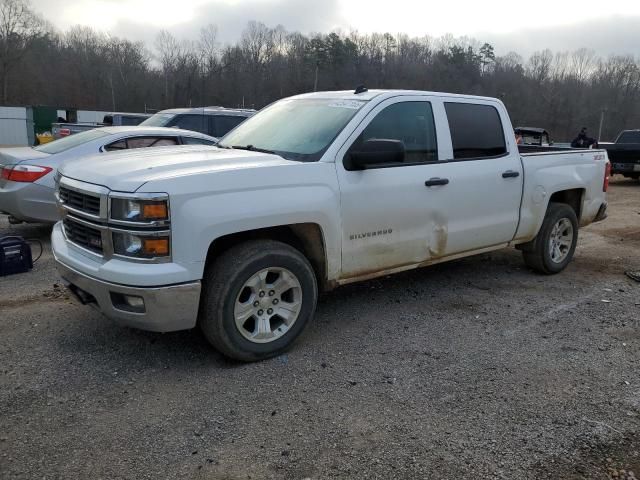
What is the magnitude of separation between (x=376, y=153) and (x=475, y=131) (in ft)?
5.61

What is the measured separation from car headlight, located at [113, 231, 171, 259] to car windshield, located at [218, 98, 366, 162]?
51.0 inches

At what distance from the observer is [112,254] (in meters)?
3.52

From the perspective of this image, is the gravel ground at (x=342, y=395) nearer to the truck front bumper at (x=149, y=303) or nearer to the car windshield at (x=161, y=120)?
the truck front bumper at (x=149, y=303)

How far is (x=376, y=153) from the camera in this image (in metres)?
4.11

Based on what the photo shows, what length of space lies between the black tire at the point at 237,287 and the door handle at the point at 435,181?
1406 mm

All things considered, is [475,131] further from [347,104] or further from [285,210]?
[285,210]

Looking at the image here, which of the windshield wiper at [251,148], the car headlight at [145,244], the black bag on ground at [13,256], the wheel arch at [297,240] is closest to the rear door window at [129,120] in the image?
the black bag on ground at [13,256]

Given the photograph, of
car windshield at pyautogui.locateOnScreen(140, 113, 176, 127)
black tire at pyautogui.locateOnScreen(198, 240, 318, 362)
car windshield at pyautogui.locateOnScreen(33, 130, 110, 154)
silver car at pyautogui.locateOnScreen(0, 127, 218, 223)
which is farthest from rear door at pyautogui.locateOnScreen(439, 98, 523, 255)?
car windshield at pyautogui.locateOnScreen(140, 113, 176, 127)

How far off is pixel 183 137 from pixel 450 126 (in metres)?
4.45

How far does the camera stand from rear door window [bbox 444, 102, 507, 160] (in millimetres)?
5145

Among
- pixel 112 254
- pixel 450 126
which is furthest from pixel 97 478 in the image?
pixel 450 126

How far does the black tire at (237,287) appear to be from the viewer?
3.67 metres

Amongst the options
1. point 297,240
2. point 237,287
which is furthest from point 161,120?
point 237,287

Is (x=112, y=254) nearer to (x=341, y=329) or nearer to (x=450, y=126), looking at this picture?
(x=341, y=329)
